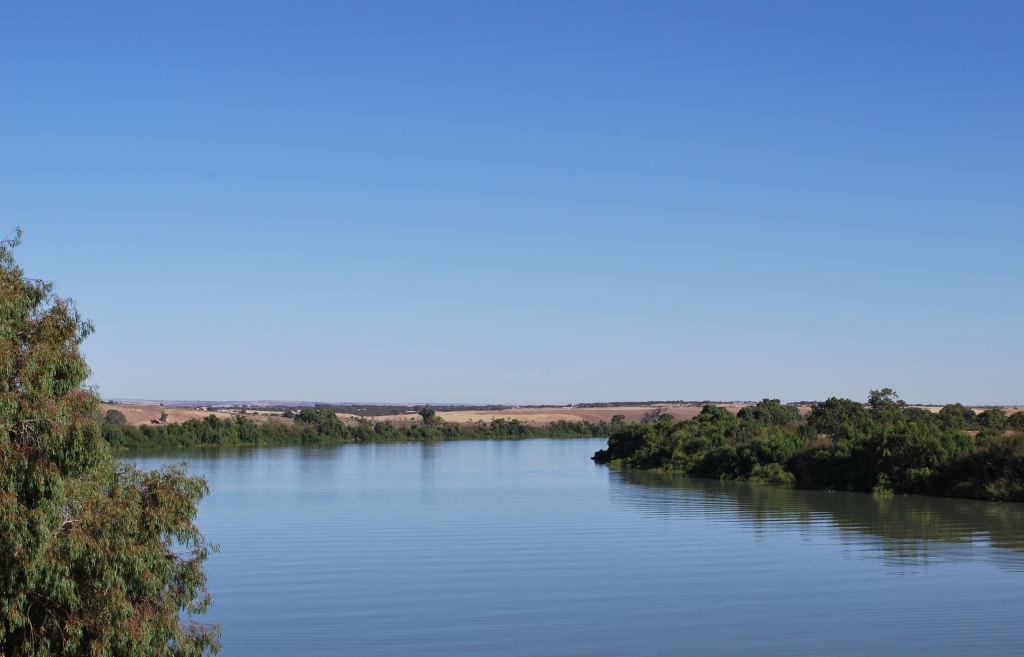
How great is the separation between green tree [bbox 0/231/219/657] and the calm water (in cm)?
602

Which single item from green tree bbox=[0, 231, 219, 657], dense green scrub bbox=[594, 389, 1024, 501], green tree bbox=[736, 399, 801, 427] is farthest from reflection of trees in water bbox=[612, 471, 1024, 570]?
green tree bbox=[736, 399, 801, 427]

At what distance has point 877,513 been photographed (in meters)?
43.6

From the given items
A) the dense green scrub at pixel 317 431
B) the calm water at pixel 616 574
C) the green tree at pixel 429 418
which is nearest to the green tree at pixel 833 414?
the calm water at pixel 616 574

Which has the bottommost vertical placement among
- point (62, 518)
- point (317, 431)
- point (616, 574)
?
point (616, 574)

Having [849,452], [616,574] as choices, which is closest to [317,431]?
[849,452]

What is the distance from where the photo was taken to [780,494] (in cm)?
5438

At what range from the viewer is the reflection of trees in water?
32750 millimetres

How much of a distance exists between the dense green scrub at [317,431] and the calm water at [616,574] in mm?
67064

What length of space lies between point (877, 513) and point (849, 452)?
44.0ft

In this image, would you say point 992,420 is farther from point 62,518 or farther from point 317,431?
point 62,518

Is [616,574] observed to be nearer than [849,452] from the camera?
Yes

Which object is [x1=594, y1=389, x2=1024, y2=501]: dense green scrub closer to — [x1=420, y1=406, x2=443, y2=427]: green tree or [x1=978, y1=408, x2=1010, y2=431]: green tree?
[x1=978, y1=408, x2=1010, y2=431]: green tree

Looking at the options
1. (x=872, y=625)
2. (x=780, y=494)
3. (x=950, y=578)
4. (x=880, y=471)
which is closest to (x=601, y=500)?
(x=780, y=494)

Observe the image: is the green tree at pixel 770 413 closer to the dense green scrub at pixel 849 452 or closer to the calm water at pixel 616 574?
the dense green scrub at pixel 849 452
